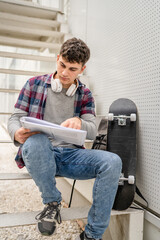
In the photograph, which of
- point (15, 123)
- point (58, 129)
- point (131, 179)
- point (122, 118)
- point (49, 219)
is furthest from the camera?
point (122, 118)

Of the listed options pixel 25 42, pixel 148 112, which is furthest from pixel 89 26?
pixel 148 112

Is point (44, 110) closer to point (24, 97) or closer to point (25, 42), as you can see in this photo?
point (24, 97)

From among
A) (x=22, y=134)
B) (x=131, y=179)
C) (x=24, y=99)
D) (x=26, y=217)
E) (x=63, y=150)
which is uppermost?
(x=24, y=99)

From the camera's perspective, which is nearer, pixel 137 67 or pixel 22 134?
pixel 22 134

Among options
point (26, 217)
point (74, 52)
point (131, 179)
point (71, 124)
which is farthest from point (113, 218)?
point (74, 52)

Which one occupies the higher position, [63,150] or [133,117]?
[133,117]

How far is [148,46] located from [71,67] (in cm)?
49

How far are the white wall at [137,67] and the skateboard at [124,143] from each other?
0.21ft

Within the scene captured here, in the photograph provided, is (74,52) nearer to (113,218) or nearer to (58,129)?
(58,129)

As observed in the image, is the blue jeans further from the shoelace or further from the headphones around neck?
the headphones around neck

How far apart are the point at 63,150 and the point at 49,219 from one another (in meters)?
0.35

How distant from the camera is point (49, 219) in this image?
98cm

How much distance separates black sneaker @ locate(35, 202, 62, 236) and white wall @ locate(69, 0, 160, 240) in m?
0.56

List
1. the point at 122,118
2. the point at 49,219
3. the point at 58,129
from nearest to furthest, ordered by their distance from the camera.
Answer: the point at 58,129 < the point at 49,219 < the point at 122,118
